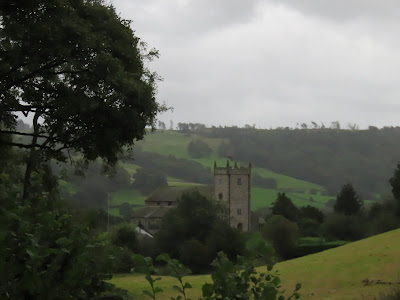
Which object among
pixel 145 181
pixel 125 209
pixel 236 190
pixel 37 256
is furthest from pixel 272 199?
pixel 37 256

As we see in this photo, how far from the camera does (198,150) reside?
608 feet

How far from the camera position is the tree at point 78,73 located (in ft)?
56.3

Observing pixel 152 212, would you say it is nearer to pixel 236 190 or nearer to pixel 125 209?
pixel 236 190

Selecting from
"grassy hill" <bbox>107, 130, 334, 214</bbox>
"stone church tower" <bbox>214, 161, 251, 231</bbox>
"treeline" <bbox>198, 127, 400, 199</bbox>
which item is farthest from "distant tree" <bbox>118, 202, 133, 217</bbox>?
"treeline" <bbox>198, 127, 400, 199</bbox>

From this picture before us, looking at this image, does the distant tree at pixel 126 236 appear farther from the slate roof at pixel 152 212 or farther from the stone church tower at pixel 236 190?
the stone church tower at pixel 236 190

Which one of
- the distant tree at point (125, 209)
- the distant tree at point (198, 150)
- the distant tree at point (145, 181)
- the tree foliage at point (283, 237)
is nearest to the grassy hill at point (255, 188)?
the distant tree at point (125, 209)

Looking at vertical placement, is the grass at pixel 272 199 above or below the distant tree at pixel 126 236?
below

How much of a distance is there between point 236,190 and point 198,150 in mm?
83462

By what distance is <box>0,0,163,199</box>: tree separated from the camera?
675 inches

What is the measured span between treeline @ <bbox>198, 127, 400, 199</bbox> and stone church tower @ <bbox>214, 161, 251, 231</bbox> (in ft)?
211

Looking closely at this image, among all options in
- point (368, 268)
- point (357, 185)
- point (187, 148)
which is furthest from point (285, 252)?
point (187, 148)

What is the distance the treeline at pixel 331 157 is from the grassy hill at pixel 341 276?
12947 centimetres

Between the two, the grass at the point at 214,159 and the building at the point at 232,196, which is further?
the grass at the point at 214,159

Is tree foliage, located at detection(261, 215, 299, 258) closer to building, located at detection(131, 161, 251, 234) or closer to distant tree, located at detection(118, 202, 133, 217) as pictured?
building, located at detection(131, 161, 251, 234)
